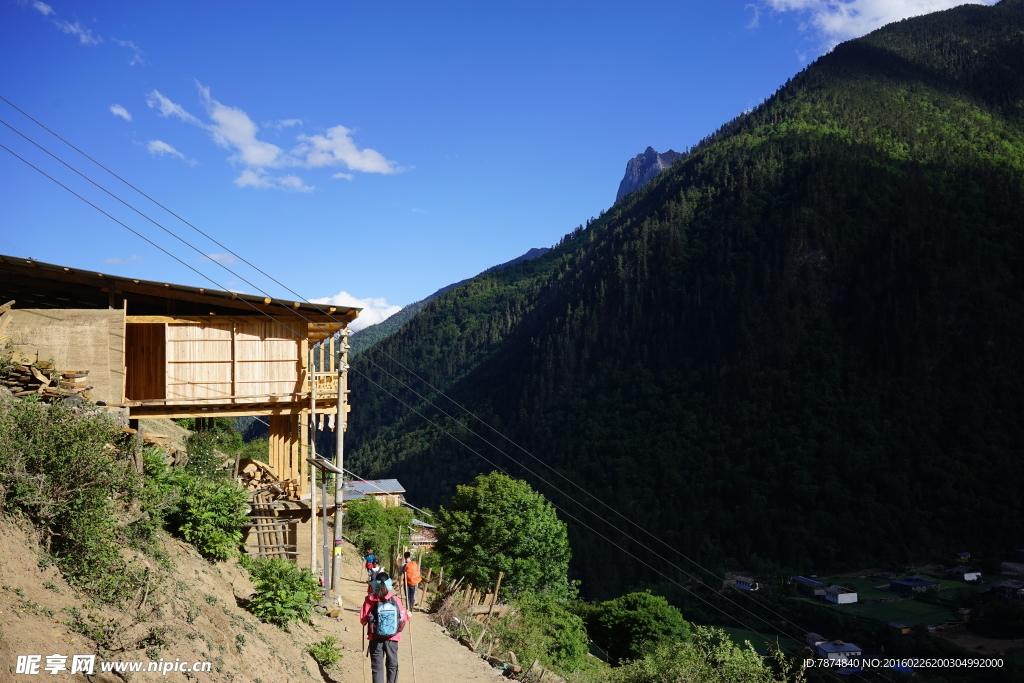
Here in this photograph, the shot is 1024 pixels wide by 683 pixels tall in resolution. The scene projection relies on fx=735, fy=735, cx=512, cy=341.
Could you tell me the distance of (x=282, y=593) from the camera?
13.4 metres

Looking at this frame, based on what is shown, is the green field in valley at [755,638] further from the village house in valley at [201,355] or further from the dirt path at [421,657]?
the village house in valley at [201,355]

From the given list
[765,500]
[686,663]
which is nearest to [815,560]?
[765,500]

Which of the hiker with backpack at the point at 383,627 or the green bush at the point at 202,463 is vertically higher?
the green bush at the point at 202,463

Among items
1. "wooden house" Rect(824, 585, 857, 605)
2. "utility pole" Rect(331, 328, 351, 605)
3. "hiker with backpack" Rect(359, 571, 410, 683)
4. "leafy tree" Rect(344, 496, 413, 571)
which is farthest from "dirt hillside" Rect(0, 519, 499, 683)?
"wooden house" Rect(824, 585, 857, 605)

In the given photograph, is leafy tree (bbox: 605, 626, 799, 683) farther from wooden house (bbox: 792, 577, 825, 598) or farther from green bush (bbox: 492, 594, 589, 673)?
wooden house (bbox: 792, 577, 825, 598)

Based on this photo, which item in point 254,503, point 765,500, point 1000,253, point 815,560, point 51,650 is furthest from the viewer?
point 1000,253

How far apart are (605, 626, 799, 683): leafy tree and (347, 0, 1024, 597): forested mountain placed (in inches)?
2712

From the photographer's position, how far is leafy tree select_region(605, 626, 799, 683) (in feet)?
41.1

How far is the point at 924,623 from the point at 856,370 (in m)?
57.0

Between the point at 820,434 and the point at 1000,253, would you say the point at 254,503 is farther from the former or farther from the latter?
the point at 1000,253

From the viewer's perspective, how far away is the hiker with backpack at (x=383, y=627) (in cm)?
982

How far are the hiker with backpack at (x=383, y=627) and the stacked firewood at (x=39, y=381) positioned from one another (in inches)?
323

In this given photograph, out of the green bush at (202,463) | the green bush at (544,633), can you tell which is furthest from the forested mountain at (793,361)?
the green bush at (202,463)

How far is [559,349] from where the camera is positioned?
140625 millimetres
